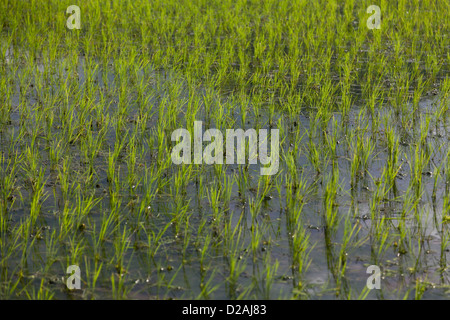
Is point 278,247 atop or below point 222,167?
below

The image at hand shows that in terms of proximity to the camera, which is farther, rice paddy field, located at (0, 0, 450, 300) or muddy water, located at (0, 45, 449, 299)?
rice paddy field, located at (0, 0, 450, 300)

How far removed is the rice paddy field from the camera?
2.82 metres

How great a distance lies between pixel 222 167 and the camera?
3.96 meters

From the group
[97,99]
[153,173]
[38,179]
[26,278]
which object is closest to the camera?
[26,278]

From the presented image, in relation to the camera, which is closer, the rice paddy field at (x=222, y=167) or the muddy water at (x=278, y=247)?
the muddy water at (x=278, y=247)

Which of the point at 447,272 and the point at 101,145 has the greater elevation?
the point at 101,145

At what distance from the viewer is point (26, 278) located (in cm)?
276

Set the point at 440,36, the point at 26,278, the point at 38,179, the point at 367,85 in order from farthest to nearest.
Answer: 1. the point at 440,36
2. the point at 367,85
3. the point at 38,179
4. the point at 26,278

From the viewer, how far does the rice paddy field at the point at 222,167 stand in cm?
282

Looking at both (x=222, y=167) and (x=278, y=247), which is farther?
(x=222, y=167)
